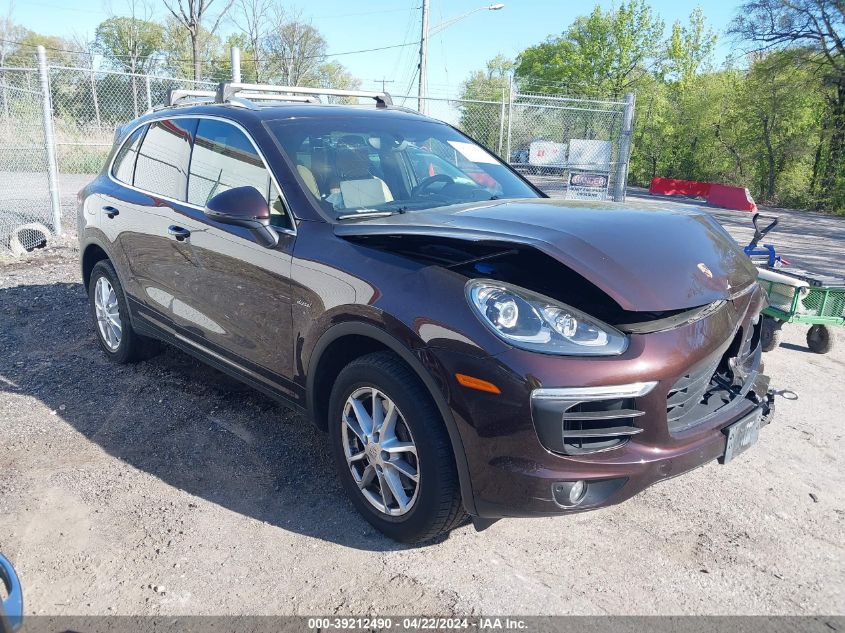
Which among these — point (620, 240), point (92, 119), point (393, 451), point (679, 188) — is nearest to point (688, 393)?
point (620, 240)

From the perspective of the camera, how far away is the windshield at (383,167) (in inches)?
137

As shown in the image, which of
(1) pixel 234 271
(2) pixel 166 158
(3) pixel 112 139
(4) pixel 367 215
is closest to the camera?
(4) pixel 367 215

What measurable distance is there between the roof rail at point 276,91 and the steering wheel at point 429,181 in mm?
1120

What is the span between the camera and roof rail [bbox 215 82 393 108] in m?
4.22

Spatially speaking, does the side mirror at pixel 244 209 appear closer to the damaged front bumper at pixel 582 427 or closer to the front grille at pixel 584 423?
the damaged front bumper at pixel 582 427

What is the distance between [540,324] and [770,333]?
4.40m

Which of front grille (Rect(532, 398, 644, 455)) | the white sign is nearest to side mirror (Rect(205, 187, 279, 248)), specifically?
front grille (Rect(532, 398, 644, 455))

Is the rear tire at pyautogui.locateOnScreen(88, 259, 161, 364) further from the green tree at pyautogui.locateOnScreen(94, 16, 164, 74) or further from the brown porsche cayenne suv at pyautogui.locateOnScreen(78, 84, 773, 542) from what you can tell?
the green tree at pyautogui.locateOnScreen(94, 16, 164, 74)

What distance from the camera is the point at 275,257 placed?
3.31 metres

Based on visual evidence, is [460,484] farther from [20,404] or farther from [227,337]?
[20,404]

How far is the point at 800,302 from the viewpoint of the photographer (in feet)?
18.4

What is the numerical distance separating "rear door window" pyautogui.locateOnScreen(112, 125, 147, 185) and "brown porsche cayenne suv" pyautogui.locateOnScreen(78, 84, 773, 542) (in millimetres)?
743

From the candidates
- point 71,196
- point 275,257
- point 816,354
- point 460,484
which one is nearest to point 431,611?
point 460,484

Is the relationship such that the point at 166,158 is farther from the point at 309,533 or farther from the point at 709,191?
the point at 709,191
